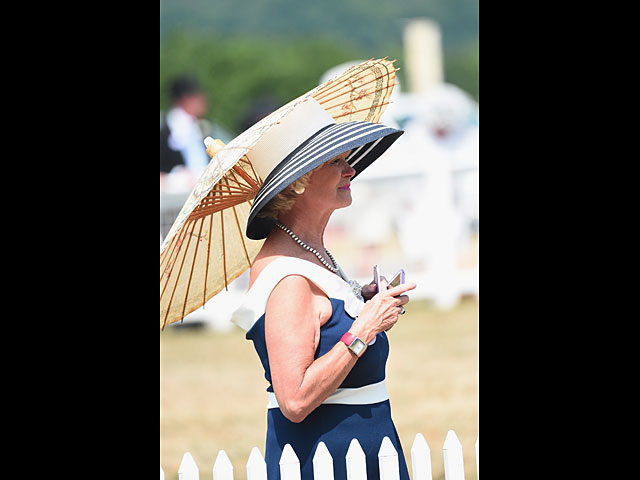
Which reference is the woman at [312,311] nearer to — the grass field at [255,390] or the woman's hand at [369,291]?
the woman's hand at [369,291]

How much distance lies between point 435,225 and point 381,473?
7.72 m

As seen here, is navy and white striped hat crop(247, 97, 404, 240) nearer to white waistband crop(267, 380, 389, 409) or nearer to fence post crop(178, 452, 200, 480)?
white waistband crop(267, 380, 389, 409)

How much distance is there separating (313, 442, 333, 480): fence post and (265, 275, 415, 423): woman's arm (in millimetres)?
186

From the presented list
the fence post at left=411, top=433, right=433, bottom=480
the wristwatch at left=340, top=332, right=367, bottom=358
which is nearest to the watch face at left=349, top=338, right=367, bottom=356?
the wristwatch at left=340, top=332, right=367, bottom=358

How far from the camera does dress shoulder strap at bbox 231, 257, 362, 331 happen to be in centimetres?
277

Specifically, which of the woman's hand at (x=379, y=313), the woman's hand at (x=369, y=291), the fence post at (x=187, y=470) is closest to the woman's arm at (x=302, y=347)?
the woman's hand at (x=379, y=313)

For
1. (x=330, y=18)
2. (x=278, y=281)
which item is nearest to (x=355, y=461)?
(x=278, y=281)

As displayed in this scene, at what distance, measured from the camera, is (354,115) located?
3398 millimetres

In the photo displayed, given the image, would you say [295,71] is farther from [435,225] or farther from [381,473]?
[381,473]

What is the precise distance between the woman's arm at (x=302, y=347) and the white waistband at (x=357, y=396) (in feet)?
0.46

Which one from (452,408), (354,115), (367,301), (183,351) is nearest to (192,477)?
(367,301)

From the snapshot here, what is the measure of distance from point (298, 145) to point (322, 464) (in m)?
1.04

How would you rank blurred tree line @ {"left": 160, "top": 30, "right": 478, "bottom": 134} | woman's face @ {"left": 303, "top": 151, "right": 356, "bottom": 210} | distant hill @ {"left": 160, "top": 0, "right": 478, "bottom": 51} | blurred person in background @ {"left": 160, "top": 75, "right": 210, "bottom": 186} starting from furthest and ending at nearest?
distant hill @ {"left": 160, "top": 0, "right": 478, "bottom": 51}, blurred tree line @ {"left": 160, "top": 30, "right": 478, "bottom": 134}, blurred person in background @ {"left": 160, "top": 75, "right": 210, "bottom": 186}, woman's face @ {"left": 303, "top": 151, "right": 356, "bottom": 210}

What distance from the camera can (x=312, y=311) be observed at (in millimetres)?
2736
